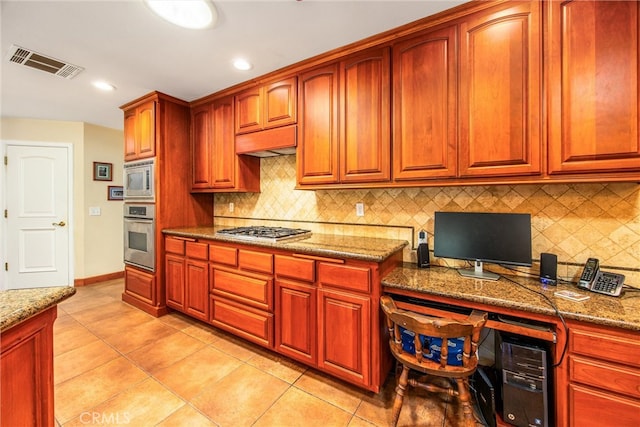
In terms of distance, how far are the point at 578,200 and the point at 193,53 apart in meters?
2.93

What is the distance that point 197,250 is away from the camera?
2.70 metres

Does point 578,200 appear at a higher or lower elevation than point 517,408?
higher

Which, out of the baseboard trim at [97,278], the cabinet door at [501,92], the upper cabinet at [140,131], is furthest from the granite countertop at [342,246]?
the baseboard trim at [97,278]

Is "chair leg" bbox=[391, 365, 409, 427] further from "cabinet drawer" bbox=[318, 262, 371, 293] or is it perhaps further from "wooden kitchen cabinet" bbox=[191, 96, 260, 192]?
"wooden kitchen cabinet" bbox=[191, 96, 260, 192]

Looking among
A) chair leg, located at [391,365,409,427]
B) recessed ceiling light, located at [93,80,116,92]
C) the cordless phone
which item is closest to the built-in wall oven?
recessed ceiling light, located at [93,80,116,92]

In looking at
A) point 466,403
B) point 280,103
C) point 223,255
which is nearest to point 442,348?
point 466,403

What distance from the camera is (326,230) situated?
266 centimetres

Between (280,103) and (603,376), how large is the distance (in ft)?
8.84

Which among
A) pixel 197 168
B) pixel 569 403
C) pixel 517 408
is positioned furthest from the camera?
pixel 197 168

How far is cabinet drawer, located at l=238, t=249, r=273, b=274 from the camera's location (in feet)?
7.12

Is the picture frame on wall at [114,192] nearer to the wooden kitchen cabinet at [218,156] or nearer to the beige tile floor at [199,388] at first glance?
the wooden kitchen cabinet at [218,156]

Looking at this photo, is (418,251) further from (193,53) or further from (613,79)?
(193,53)

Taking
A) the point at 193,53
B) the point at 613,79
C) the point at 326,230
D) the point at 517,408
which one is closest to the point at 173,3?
the point at 193,53

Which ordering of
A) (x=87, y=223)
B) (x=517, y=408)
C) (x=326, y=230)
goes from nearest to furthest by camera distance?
(x=517, y=408), (x=326, y=230), (x=87, y=223)
